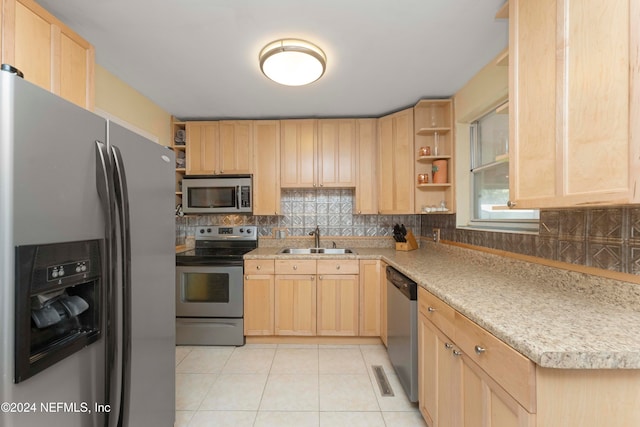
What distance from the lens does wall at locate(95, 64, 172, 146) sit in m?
1.91

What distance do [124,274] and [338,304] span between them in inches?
78.1

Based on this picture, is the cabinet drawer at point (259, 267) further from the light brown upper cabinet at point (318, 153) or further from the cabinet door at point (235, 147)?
the cabinet door at point (235, 147)

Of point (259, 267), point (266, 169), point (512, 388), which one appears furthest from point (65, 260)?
point (266, 169)

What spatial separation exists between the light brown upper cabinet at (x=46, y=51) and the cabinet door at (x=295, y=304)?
1.96m

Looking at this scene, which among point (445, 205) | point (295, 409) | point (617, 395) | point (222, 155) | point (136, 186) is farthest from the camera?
point (222, 155)

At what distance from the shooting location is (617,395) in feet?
2.40

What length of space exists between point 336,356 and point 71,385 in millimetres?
1948

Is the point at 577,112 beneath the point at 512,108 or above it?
beneath

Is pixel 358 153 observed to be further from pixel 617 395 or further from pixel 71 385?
pixel 71 385

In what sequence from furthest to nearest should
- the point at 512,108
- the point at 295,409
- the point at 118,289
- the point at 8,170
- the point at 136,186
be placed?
the point at 295,409 → the point at 512,108 → the point at 136,186 → the point at 118,289 → the point at 8,170

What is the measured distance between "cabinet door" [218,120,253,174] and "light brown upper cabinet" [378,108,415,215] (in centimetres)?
142

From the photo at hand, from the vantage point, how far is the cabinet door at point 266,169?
2.84 meters

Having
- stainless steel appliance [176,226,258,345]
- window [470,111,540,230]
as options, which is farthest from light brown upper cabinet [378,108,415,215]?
stainless steel appliance [176,226,258,345]

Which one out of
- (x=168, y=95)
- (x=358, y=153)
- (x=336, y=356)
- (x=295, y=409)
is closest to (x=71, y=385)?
(x=295, y=409)
